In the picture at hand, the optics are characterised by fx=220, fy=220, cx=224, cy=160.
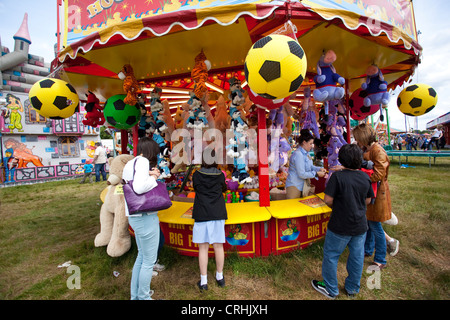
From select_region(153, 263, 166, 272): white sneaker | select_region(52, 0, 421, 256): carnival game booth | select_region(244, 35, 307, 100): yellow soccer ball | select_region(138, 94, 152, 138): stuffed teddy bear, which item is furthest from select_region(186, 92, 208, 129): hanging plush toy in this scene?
select_region(153, 263, 166, 272): white sneaker

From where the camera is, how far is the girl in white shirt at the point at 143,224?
2.09 m

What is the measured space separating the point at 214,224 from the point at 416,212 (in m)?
4.92

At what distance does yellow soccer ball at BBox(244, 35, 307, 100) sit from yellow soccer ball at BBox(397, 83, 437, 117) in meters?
3.28

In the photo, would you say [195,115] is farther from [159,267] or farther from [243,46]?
[159,267]

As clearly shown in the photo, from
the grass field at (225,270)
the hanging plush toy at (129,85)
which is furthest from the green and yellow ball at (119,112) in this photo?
the grass field at (225,270)

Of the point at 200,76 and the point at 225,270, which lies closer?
the point at 225,270

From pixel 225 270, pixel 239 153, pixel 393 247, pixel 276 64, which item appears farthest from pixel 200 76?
pixel 393 247

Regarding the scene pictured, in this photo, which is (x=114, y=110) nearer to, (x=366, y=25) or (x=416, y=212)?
(x=366, y=25)

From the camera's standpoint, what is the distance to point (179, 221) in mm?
2996

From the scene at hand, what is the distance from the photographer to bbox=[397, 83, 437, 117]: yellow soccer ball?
3834 millimetres

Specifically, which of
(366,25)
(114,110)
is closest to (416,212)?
(366,25)

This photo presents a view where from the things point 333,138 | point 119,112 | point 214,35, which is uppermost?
point 214,35

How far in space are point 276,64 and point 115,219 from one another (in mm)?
2693

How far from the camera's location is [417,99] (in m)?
3.89
